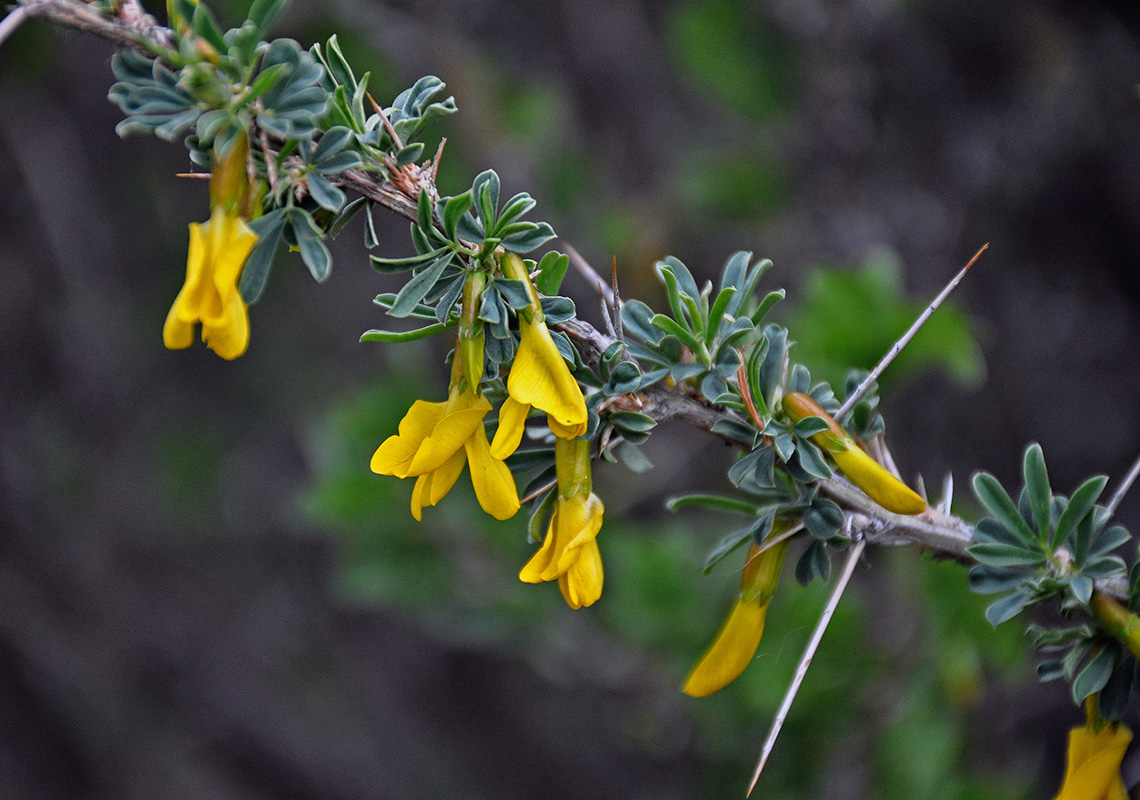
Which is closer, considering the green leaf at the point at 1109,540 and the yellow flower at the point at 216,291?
the yellow flower at the point at 216,291

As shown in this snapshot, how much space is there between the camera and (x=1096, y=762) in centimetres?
61

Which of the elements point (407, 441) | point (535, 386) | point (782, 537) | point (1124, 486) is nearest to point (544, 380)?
point (535, 386)

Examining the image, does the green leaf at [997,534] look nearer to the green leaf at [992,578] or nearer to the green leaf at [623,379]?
the green leaf at [992,578]

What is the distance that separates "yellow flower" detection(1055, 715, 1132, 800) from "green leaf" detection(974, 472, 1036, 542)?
15 cm

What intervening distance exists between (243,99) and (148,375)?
269 centimetres

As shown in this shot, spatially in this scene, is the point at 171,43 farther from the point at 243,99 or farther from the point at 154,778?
the point at 154,778

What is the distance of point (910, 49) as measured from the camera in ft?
5.67

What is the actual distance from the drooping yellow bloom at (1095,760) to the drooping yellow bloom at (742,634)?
0.25 metres

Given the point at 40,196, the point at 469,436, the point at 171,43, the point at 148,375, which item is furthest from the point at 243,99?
the point at 148,375

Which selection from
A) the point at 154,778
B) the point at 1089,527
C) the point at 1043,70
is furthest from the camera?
the point at 154,778

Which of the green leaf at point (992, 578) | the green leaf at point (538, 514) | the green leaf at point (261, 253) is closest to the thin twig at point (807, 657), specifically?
the green leaf at point (992, 578)

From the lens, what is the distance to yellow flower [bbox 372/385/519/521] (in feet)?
1.72

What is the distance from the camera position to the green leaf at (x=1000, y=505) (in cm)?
63

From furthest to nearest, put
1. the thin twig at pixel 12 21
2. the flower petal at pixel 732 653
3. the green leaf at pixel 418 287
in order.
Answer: the flower petal at pixel 732 653 → the green leaf at pixel 418 287 → the thin twig at pixel 12 21
